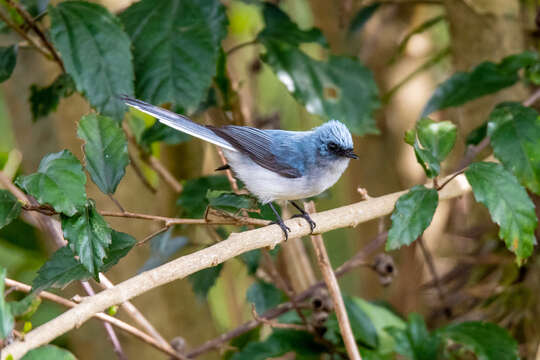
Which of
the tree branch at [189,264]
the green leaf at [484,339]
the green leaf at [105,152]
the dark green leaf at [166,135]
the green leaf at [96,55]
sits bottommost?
the green leaf at [484,339]

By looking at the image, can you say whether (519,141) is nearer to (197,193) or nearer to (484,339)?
(484,339)

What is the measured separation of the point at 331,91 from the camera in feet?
9.19

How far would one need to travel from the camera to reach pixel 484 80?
253 centimetres

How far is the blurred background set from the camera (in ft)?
9.46

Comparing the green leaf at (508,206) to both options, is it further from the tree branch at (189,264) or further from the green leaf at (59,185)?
the green leaf at (59,185)

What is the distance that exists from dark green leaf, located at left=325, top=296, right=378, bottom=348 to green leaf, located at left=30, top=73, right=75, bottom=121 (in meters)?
1.35

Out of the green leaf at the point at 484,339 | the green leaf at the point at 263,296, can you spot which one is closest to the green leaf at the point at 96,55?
the green leaf at the point at 263,296

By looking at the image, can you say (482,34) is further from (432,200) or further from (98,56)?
(98,56)

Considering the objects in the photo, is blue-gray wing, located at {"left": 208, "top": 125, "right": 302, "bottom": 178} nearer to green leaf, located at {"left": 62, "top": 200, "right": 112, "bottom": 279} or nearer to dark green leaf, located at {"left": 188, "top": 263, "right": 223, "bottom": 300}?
dark green leaf, located at {"left": 188, "top": 263, "right": 223, "bottom": 300}

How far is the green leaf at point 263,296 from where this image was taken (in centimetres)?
276

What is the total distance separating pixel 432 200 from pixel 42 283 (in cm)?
115

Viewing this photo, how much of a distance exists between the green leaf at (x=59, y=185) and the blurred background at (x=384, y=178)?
764 millimetres

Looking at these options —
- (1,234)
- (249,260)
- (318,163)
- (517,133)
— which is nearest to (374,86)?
(318,163)

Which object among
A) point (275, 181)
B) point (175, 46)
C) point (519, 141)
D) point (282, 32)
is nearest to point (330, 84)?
point (282, 32)
